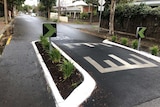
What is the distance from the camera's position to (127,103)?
395 centimetres

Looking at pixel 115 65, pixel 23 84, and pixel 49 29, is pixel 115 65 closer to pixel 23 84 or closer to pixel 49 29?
pixel 49 29

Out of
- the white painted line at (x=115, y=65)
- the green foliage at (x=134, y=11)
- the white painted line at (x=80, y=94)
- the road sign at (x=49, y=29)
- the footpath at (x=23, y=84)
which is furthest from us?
the green foliage at (x=134, y=11)

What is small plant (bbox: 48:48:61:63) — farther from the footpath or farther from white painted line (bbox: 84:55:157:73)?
white painted line (bbox: 84:55:157:73)

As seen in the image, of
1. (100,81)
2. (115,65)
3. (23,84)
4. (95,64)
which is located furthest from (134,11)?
(23,84)

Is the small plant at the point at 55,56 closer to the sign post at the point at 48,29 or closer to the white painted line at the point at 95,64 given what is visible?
Result: the sign post at the point at 48,29

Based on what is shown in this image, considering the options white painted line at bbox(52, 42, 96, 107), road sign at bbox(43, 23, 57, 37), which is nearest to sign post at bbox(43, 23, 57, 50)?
road sign at bbox(43, 23, 57, 37)

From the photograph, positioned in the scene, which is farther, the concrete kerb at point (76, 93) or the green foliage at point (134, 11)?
the green foliage at point (134, 11)

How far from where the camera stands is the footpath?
397cm

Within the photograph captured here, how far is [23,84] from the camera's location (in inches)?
192

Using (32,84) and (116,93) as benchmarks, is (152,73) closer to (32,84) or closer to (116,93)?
(116,93)

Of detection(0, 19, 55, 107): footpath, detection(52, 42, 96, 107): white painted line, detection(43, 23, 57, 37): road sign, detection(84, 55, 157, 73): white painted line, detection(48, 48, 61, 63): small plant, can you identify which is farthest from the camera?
detection(43, 23, 57, 37): road sign

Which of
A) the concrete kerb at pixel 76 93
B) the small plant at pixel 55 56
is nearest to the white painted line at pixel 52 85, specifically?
the concrete kerb at pixel 76 93

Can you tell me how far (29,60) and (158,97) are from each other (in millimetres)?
4764

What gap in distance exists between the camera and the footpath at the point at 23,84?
3971 millimetres
